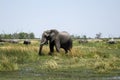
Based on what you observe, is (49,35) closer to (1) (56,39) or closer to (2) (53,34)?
(2) (53,34)

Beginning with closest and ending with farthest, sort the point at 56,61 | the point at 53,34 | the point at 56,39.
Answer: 1. the point at 56,61
2. the point at 53,34
3. the point at 56,39

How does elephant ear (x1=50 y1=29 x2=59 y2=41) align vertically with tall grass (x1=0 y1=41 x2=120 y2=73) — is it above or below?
above

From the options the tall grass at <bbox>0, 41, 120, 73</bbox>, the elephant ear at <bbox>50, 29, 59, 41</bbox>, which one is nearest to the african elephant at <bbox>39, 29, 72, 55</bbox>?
the elephant ear at <bbox>50, 29, 59, 41</bbox>

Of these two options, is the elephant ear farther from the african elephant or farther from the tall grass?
the tall grass

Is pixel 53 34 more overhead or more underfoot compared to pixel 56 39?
more overhead

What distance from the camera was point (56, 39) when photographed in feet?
109

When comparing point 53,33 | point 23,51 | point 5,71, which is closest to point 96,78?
point 5,71

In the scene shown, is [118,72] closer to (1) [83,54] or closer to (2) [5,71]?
(2) [5,71]

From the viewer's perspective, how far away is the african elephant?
32344 mm

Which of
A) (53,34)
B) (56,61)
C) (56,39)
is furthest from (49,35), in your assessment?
(56,61)

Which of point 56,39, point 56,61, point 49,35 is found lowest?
point 56,61

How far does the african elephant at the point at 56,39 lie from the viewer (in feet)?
106

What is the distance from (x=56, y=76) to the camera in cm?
1736

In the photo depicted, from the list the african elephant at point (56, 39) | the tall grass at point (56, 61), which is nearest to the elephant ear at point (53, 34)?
the african elephant at point (56, 39)
